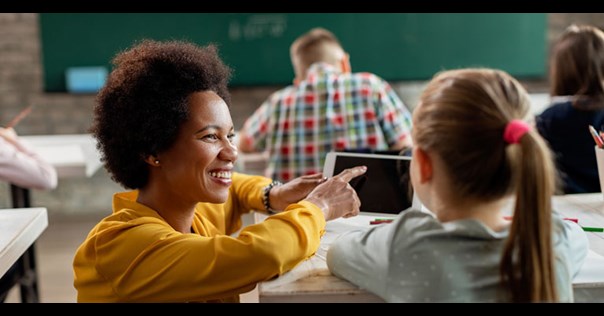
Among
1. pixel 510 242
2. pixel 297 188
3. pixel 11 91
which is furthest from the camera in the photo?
pixel 11 91

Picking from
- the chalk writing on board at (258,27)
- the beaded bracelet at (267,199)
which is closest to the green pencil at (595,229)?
the beaded bracelet at (267,199)

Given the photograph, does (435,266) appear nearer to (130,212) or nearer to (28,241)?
(130,212)

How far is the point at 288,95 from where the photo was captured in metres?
3.41

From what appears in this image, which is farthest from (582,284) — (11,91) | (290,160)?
(11,91)

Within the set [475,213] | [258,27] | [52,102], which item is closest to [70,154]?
[52,102]

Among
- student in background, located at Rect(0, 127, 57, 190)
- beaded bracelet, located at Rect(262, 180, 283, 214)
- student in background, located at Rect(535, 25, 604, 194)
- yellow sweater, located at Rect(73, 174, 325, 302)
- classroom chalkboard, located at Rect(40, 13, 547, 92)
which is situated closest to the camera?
yellow sweater, located at Rect(73, 174, 325, 302)

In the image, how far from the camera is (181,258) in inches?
51.7

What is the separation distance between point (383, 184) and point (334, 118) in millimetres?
1625

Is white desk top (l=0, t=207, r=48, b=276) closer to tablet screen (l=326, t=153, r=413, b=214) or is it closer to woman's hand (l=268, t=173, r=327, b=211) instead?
woman's hand (l=268, t=173, r=327, b=211)

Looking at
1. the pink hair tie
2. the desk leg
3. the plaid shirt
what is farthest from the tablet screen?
the desk leg

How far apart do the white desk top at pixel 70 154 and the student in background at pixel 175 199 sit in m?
1.54

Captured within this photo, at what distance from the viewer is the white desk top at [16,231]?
5.49 feet

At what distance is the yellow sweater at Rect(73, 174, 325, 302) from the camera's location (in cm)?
131

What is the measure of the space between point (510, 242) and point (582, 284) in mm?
260
